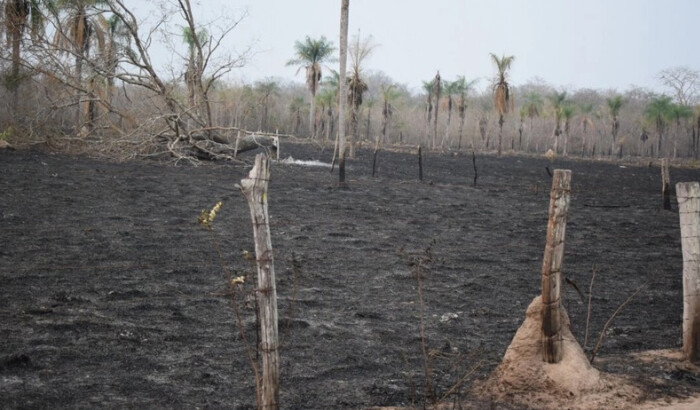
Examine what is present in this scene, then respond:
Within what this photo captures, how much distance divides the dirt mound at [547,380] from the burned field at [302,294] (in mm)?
234

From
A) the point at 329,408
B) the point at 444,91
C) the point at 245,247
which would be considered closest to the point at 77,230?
the point at 245,247

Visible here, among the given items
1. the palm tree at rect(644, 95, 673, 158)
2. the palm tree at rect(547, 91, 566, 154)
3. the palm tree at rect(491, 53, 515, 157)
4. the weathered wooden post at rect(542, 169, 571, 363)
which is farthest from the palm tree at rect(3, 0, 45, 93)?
the palm tree at rect(644, 95, 673, 158)

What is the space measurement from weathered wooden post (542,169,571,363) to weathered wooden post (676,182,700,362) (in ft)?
4.22

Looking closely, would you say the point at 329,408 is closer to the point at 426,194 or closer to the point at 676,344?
the point at 676,344

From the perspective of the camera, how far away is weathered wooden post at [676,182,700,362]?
20.3 feet

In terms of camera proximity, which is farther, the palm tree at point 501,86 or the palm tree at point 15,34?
the palm tree at point 501,86

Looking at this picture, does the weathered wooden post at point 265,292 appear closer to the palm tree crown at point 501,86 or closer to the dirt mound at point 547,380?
the dirt mound at point 547,380

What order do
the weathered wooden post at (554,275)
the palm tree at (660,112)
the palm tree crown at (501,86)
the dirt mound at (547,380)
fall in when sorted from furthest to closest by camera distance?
the palm tree at (660,112)
the palm tree crown at (501,86)
the weathered wooden post at (554,275)
the dirt mound at (547,380)

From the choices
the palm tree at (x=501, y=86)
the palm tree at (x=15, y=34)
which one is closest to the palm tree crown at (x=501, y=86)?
the palm tree at (x=501, y=86)

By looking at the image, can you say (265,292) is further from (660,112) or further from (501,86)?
(660,112)

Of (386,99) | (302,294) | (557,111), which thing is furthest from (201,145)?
(557,111)

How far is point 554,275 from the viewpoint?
562 cm

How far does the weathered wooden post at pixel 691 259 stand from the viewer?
618cm

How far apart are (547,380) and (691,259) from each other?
182 centimetres
